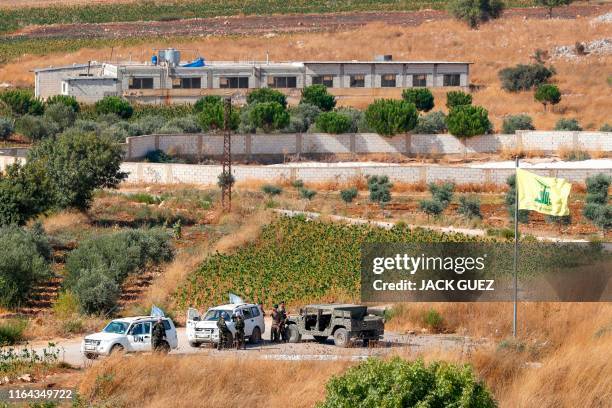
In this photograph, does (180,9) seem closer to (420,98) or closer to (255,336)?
(420,98)

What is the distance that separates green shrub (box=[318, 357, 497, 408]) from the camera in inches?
922

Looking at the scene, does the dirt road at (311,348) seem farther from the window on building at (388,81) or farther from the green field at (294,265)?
the window on building at (388,81)

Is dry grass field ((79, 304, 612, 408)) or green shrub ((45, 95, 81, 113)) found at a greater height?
green shrub ((45, 95, 81, 113))

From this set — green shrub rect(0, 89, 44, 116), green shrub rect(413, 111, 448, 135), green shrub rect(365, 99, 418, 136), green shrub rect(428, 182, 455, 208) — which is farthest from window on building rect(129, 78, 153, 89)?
green shrub rect(428, 182, 455, 208)

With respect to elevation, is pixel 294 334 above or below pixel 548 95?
below

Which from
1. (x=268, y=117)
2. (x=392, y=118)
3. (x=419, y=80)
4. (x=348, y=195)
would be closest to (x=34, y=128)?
(x=268, y=117)

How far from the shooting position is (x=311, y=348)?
32.8 metres

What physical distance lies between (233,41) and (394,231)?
254ft

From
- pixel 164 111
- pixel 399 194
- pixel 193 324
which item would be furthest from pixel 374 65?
pixel 193 324

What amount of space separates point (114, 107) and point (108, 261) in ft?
149

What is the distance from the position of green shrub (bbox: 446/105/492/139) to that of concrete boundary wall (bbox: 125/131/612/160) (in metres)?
0.58

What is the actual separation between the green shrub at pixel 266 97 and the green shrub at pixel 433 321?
58276 millimetres

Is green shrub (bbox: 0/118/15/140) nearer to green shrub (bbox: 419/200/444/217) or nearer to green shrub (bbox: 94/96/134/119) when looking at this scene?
green shrub (bbox: 94/96/134/119)

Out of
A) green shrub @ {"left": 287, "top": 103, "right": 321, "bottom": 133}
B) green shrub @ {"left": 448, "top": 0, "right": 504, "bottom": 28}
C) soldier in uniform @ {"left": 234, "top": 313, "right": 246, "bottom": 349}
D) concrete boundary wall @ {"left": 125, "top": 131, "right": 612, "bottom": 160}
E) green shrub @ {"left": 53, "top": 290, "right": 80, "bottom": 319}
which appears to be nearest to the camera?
soldier in uniform @ {"left": 234, "top": 313, "right": 246, "bottom": 349}
